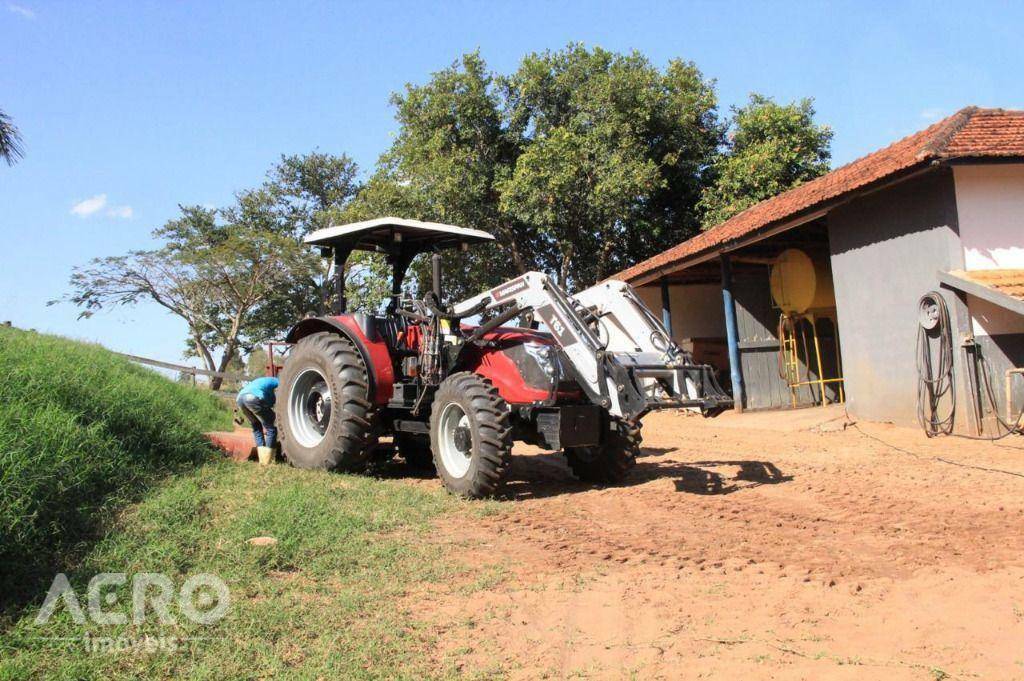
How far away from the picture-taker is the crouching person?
8695 millimetres

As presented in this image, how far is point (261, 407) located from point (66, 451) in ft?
11.9

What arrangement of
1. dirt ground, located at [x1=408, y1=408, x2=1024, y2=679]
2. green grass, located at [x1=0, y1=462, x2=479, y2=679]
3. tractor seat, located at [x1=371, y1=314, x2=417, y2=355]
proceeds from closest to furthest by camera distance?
green grass, located at [x1=0, y1=462, x2=479, y2=679]
dirt ground, located at [x1=408, y1=408, x2=1024, y2=679]
tractor seat, located at [x1=371, y1=314, x2=417, y2=355]

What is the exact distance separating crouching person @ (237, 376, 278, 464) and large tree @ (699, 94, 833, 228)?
15274 millimetres

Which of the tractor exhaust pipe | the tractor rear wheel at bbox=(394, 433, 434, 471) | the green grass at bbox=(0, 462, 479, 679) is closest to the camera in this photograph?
the green grass at bbox=(0, 462, 479, 679)

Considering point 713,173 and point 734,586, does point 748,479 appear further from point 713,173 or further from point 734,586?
point 713,173

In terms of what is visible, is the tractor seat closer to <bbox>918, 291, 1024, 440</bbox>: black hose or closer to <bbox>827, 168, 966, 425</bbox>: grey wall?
<bbox>918, 291, 1024, 440</bbox>: black hose

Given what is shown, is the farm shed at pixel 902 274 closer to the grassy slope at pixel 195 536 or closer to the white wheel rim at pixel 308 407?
the grassy slope at pixel 195 536

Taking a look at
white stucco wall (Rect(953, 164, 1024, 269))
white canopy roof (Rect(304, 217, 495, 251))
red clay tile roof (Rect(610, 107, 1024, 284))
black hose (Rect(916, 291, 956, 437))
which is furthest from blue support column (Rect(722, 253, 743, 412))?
white canopy roof (Rect(304, 217, 495, 251))

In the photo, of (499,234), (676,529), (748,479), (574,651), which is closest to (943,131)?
(748,479)

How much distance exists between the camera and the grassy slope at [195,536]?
129 inches

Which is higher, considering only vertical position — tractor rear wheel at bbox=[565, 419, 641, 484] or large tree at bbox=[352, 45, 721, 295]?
large tree at bbox=[352, 45, 721, 295]

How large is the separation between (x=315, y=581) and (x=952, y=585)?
11.5 feet

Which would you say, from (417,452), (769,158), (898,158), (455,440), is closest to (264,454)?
(417,452)

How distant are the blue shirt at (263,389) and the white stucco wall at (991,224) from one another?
8.65 metres
